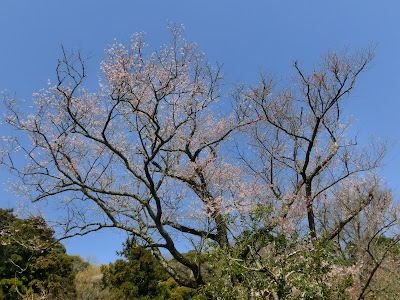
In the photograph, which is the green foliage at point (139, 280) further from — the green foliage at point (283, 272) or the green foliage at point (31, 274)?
the green foliage at point (283, 272)

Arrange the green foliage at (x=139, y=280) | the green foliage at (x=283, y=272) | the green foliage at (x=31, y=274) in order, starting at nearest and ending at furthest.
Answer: the green foliage at (x=283, y=272) → the green foliage at (x=139, y=280) → the green foliage at (x=31, y=274)

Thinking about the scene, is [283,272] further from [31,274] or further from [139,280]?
[31,274]

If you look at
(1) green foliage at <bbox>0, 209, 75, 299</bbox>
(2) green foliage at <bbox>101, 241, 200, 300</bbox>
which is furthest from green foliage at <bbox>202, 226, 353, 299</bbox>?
(1) green foliage at <bbox>0, 209, 75, 299</bbox>

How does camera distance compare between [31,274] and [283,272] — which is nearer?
[283,272]

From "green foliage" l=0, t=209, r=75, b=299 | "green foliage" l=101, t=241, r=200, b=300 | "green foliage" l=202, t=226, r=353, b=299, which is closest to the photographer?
"green foliage" l=202, t=226, r=353, b=299

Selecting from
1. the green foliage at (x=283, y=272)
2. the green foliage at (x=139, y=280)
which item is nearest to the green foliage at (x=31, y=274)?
the green foliage at (x=139, y=280)

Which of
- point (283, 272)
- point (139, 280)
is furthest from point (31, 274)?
point (283, 272)

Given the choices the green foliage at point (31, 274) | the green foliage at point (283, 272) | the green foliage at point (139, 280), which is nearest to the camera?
the green foliage at point (283, 272)

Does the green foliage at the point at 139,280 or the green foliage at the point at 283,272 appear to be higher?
the green foliage at the point at 139,280

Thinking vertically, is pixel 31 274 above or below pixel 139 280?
above

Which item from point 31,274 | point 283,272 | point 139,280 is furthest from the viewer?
point 31,274

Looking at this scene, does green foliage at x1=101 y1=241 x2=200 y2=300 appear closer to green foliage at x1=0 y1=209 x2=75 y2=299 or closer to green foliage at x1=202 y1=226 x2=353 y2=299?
green foliage at x1=0 y1=209 x2=75 y2=299

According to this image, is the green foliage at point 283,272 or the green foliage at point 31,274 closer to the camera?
the green foliage at point 283,272

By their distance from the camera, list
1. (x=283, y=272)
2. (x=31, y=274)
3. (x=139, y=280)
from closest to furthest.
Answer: (x=283, y=272)
(x=139, y=280)
(x=31, y=274)
